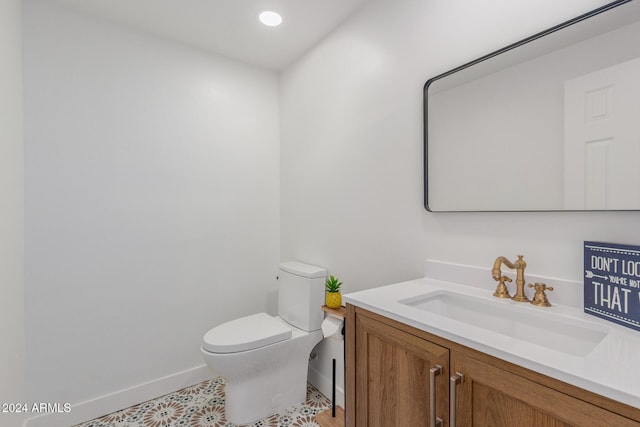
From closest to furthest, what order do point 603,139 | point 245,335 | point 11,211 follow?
point 603,139 → point 11,211 → point 245,335

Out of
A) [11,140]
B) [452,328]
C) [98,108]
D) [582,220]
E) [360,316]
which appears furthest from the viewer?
[98,108]

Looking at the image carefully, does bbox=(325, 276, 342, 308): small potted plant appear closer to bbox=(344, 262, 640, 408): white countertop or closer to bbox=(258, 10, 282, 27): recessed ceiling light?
bbox=(344, 262, 640, 408): white countertop

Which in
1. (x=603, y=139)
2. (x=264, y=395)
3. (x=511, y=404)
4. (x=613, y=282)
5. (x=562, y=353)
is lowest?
(x=264, y=395)

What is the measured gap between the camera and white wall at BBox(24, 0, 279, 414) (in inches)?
69.1

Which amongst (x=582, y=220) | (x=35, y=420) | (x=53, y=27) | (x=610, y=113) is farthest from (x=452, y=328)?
(x=53, y=27)

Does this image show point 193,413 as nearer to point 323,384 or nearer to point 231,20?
point 323,384

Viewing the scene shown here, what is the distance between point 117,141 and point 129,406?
170cm

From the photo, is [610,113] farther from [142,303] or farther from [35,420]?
[35,420]

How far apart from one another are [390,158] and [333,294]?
2.89 ft

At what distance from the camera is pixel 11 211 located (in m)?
1.46

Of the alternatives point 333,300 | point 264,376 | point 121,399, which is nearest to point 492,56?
point 333,300

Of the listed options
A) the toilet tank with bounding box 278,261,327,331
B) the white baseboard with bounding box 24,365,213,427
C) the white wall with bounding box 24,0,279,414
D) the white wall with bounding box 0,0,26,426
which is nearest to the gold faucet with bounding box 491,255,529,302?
the toilet tank with bounding box 278,261,327,331

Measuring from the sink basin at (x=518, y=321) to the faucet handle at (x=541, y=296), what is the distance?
40mm

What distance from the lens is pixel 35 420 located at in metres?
1.71
